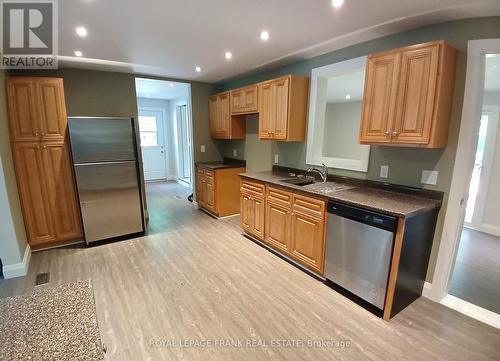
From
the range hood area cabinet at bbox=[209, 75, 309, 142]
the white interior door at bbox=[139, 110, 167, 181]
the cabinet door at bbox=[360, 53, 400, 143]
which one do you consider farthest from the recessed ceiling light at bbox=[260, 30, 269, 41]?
the white interior door at bbox=[139, 110, 167, 181]

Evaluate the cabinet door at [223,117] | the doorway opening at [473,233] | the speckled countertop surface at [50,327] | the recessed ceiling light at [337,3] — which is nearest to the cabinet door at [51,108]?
the speckled countertop surface at [50,327]

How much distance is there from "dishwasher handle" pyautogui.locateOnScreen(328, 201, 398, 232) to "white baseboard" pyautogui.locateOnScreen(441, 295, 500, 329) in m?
1.09

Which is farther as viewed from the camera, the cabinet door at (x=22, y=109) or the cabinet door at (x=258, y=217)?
the cabinet door at (x=258, y=217)

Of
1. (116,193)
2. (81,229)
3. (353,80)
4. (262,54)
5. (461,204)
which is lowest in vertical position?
(81,229)

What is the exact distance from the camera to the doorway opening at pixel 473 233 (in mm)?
1990

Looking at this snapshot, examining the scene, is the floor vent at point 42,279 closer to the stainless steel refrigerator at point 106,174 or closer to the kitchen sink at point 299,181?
the stainless steel refrigerator at point 106,174

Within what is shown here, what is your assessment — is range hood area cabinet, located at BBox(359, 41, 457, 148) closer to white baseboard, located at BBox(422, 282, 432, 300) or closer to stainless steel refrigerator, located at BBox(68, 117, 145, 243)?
white baseboard, located at BBox(422, 282, 432, 300)

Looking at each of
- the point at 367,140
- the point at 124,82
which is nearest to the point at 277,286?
the point at 367,140

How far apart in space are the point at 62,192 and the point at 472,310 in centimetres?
478

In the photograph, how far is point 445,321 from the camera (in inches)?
80.5

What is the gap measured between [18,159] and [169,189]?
3875 millimetres

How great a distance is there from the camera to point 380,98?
2240mm

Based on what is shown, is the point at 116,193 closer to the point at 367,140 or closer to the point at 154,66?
the point at 154,66

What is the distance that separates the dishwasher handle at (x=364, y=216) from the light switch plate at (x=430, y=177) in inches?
27.8
